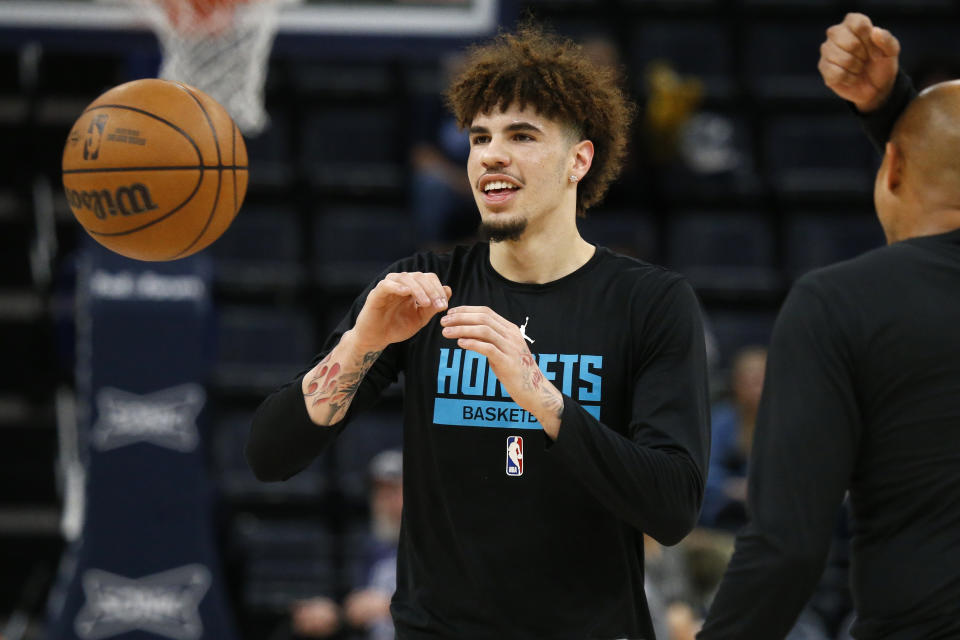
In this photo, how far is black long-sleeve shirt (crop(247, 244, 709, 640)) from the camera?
2.77 m

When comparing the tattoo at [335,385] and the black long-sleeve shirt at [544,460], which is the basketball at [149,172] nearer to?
the black long-sleeve shirt at [544,460]

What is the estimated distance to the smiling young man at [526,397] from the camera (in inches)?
106

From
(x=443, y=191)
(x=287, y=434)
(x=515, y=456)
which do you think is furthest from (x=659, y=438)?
(x=443, y=191)

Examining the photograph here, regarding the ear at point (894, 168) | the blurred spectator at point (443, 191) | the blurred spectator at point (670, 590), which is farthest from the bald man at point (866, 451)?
the blurred spectator at point (443, 191)

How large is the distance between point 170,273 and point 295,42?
1286mm

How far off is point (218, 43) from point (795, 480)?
Result: 407 centimetres

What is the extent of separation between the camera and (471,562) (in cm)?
281

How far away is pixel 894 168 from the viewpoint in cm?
257

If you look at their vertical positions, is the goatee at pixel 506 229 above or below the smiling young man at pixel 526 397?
above

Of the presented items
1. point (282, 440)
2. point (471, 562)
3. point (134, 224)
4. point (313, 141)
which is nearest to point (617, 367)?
point (471, 562)

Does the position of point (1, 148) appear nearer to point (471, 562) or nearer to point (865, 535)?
point (471, 562)

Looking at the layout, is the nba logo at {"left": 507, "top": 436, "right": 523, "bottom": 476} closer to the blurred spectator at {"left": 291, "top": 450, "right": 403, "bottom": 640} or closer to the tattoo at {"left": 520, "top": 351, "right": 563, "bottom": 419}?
the tattoo at {"left": 520, "top": 351, "right": 563, "bottom": 419}

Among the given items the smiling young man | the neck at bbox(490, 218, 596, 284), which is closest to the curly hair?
the smiling young man

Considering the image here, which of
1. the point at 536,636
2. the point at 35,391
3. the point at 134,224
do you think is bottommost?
the point at 35,391
